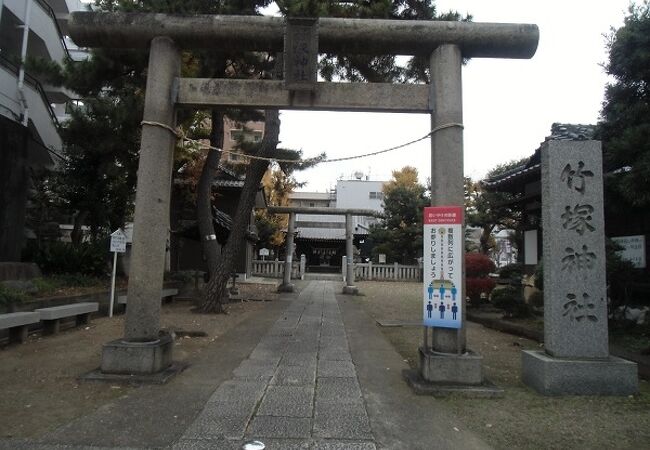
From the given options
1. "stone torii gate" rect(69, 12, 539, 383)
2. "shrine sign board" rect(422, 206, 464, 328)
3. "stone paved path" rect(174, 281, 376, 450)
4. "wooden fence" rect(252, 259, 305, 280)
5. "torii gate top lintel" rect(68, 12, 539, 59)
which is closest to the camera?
"stone paved path" rect(174, 281, 376, 450)

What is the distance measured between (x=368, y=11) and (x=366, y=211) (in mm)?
12484

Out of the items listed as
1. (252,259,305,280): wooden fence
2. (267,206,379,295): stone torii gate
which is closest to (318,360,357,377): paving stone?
(267,206,379,295): stone torii gate

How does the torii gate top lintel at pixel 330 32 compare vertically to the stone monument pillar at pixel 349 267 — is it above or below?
above

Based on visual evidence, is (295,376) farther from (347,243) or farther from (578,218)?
(347,243)

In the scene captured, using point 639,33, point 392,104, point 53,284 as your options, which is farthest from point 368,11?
point 53,284

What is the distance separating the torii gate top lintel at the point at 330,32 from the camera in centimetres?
614

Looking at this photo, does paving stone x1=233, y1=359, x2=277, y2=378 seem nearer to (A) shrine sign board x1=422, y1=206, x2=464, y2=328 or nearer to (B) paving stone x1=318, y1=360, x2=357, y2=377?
(B) paving stone x1=318, y1=360, x2=357, y2=377

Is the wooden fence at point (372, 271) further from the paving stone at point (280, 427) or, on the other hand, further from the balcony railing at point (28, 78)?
the paving stone at point (280, 427)

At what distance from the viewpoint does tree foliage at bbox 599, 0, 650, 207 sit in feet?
21.4

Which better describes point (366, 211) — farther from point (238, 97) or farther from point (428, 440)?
point (428, 440)

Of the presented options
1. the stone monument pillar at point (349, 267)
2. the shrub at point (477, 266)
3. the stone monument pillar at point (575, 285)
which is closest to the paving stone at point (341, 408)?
the stone monument pillar at point (575, 285)

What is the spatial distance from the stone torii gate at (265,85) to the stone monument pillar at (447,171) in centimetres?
1

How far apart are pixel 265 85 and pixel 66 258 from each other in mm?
9184

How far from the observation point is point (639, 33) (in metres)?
6.85
